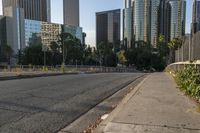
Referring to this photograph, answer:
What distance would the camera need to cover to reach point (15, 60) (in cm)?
12862

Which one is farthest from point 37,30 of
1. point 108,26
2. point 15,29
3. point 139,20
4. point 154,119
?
point 154,119

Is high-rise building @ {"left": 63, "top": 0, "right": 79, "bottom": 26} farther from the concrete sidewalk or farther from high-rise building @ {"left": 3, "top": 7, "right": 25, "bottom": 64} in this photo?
the concrete sidewalk

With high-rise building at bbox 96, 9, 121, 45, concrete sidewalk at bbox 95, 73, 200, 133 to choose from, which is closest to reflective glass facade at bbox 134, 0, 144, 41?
high-rise building at bbox 96, 9, 121, 45

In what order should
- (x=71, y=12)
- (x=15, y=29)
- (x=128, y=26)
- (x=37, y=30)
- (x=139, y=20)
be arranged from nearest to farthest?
(x=139, y=20), (x=128, y=26), (x=15, y=29), (x=37, y=30), (x=71, y=12)

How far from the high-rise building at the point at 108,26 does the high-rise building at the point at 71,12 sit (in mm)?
15135

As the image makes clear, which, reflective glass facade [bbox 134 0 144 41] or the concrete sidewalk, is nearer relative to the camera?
the concrete sidewalk

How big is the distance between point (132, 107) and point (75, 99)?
3094 mm

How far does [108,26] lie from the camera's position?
6412 inches

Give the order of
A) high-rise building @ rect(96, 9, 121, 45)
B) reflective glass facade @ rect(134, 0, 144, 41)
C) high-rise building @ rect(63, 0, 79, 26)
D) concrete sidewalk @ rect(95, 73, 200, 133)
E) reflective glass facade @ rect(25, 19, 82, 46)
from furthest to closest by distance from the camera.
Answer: high-rise building @ rect(63, 0, 79, 26) → high-rise building @ rect(96, 9, 121, 45) → reflective glass facade @ rect(25, 19, 82, 46) → reflective glass facade @ rect(134, 0, 144, 41) → concrete sidewalk @ rect(95, 73, 200, 133)

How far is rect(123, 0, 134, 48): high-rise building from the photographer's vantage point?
11978cm

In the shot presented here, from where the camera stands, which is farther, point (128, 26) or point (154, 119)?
point (128, 26)

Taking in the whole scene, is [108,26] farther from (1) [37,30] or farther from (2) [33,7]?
(2) [33,7]

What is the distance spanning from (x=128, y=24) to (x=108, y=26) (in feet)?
128

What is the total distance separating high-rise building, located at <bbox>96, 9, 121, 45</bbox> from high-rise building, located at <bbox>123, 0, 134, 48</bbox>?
26546 mm
